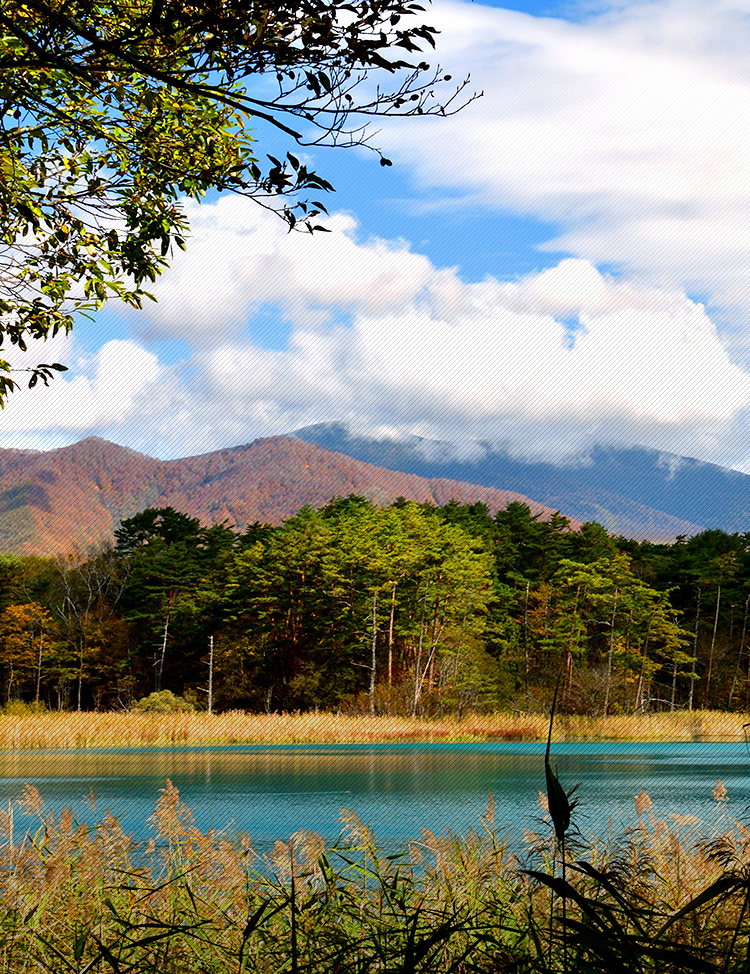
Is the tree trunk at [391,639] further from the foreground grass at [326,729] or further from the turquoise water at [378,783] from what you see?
the turquoise water at [378,783]

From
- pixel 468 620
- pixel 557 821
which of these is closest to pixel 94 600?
pixel 468 620

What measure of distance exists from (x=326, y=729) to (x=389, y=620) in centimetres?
1184

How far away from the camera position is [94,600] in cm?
5031

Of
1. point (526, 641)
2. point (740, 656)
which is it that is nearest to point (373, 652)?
point (526, 641)

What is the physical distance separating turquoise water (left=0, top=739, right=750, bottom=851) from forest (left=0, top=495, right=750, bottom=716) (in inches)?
433

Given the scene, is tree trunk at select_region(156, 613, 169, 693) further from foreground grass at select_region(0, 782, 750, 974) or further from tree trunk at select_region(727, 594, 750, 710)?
foreground grass at select_region(0, 782, 750, 974)

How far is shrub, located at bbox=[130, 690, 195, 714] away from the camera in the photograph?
36500 millimetres

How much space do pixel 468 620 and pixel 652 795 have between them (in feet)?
86.9

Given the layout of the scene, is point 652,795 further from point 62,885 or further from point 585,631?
point 585,631

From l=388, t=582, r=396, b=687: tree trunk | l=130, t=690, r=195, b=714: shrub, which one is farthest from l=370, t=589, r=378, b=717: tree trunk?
l=130, t=690, r=195, b=714: shrub

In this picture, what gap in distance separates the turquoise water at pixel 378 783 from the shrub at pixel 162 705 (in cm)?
1011

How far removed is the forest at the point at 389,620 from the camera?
40.2m

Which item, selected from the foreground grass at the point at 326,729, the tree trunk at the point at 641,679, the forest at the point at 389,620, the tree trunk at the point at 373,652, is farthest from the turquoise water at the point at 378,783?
the forest at the point at 389,620

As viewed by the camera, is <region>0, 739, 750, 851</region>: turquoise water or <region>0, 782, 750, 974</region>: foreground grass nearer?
<region>0, 782, 750, 974</region>: foreground grass
